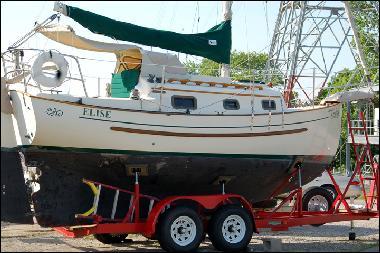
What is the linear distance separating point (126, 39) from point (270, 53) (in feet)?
25.6

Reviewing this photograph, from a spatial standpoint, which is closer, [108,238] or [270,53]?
[108,238]

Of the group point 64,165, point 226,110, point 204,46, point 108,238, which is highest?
point 204,46

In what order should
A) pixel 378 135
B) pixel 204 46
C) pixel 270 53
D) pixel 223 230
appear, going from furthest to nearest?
1. pixel 270 53
2. pixel 378 135
3. pixel 204 46
4. pixel 223 230

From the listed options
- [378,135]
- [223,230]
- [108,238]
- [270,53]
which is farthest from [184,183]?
[270,53]

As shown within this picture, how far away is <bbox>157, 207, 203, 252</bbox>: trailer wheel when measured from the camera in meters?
11.1

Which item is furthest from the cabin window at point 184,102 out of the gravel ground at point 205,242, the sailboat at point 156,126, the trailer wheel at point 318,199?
the trailer wheel at point 318,199

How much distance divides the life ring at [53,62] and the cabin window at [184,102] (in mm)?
2331

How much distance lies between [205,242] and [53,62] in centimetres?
549

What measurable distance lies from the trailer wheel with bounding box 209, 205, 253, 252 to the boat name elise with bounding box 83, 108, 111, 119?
2916mm

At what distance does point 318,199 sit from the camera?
50.9 feet

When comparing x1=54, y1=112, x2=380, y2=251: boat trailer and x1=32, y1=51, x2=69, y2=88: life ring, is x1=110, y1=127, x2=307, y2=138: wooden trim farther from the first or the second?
x1=32, y1=51, x2=69, y2=88: life ring

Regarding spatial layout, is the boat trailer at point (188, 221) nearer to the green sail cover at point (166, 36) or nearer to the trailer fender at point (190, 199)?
the trailer fender at point (190, 199)

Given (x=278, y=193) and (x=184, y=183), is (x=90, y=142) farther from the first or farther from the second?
(x=278, y=193)

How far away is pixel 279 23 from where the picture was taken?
19.8m
